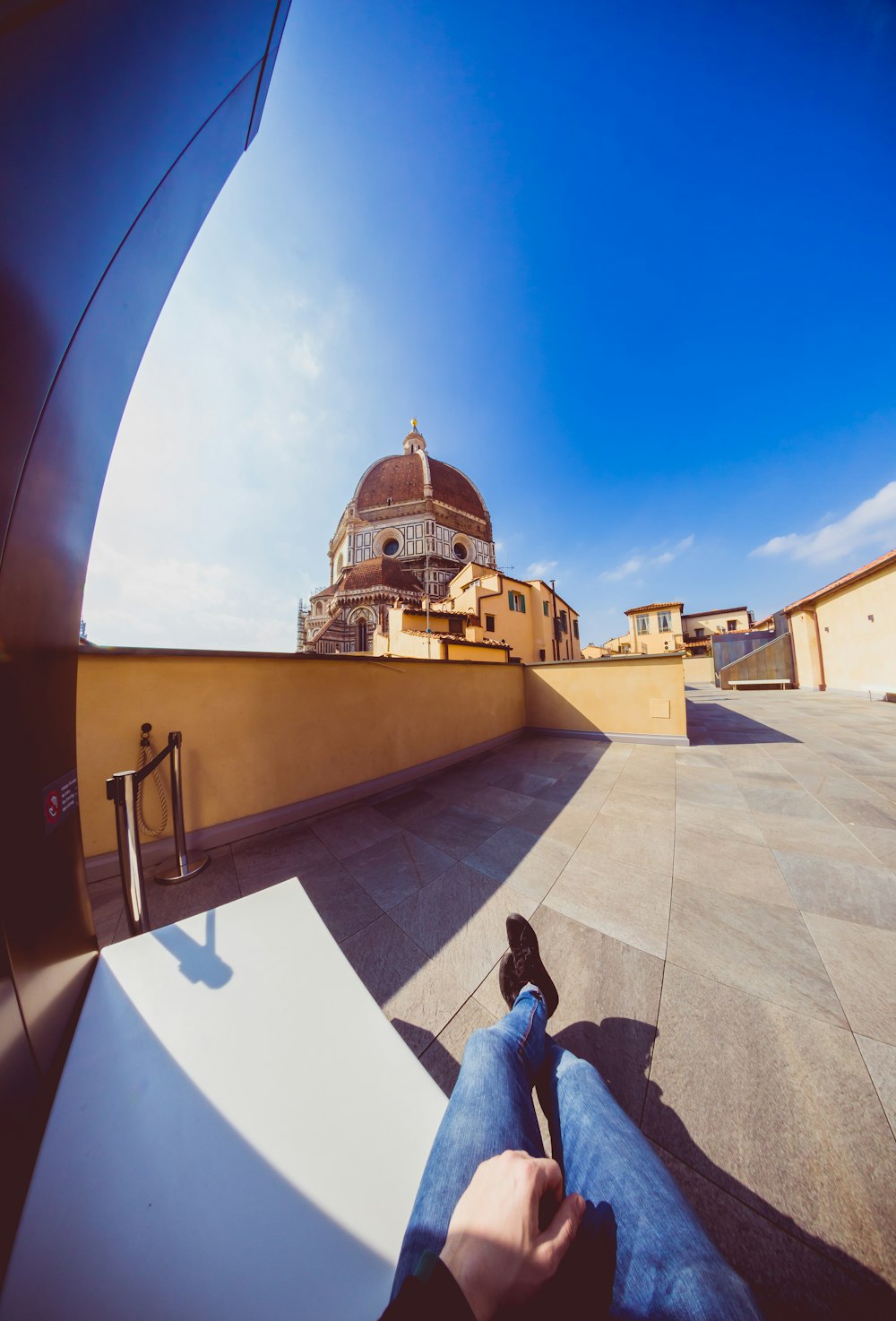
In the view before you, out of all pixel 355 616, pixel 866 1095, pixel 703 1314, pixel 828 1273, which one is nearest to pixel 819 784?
pixel 866 1095

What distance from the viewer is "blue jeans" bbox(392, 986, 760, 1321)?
69 cm

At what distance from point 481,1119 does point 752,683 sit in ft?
58.4

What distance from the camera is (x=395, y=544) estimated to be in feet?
85.5

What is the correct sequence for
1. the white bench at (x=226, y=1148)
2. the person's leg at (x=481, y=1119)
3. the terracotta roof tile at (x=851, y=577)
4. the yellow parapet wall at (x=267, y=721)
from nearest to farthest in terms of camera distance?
the white bench at (x=226, y=1148) → the person's leg at (x=481, y=1119) → the yellow parapet wall at (x=267, y=721) → the terracotta roof tile at (x=851, y=577)

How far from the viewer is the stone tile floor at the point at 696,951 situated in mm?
1024

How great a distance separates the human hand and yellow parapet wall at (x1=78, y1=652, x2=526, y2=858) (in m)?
3.00

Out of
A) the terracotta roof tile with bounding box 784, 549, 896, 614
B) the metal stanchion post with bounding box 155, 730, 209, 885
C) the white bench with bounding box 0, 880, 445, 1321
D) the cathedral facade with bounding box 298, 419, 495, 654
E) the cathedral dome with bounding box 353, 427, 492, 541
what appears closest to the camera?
the white bench with bounding box 0, 880, 445, 1321

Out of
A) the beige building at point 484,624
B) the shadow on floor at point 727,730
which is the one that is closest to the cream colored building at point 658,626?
the beige building at point 484,624

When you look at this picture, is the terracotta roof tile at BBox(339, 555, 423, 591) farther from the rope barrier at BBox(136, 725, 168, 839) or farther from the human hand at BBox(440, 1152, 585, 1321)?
the human hand at BBox(440, 1152, 585, 1321)

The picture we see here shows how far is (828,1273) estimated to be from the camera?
2.91ft

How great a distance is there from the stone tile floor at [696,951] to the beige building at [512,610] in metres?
9.21

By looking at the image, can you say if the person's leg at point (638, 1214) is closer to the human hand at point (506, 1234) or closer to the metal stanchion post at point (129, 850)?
the human hand at point (506, 1234)

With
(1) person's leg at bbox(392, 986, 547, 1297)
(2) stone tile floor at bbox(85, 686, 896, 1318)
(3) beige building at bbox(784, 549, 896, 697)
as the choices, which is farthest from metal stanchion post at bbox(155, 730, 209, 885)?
(3) beige building at bbox(784, 549, 896, 697)

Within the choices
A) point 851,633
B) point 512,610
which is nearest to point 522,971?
point 512,610
